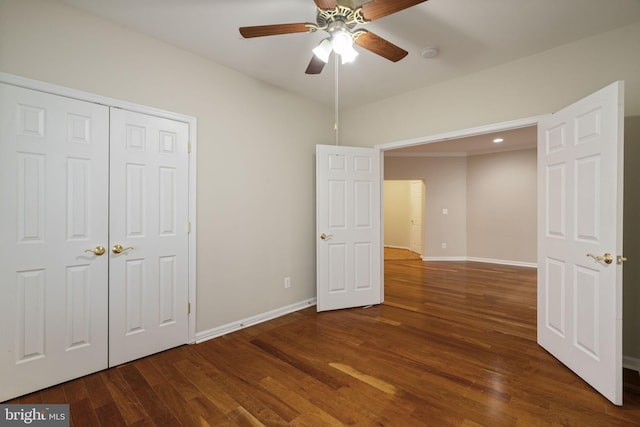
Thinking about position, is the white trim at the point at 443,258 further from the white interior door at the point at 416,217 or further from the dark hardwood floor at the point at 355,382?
the dark hardwood floor at the point at 355,382

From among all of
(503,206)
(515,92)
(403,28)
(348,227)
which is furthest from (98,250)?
(503,206)

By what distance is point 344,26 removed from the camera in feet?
6.11

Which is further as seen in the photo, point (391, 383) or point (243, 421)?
point (391, 383)

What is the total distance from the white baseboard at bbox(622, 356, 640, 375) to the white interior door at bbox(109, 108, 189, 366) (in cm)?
383

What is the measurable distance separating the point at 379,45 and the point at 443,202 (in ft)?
19.8

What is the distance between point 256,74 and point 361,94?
138 cm

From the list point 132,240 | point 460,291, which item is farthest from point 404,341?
point 132,240

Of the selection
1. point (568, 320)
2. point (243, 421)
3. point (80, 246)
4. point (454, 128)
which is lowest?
point (243, 421)

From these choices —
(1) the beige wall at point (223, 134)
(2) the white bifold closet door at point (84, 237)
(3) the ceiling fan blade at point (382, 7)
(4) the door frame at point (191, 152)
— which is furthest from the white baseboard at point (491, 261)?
(3) the ceiling fan blade at point (382, 7)

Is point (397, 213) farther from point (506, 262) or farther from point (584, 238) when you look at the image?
point (584, 238)

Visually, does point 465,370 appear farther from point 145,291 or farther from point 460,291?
point 145,291

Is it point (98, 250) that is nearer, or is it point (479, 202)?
point (98, 250)

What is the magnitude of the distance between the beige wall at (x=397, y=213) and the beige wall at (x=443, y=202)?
63.4 inches

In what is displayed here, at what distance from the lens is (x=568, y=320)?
2307mm
